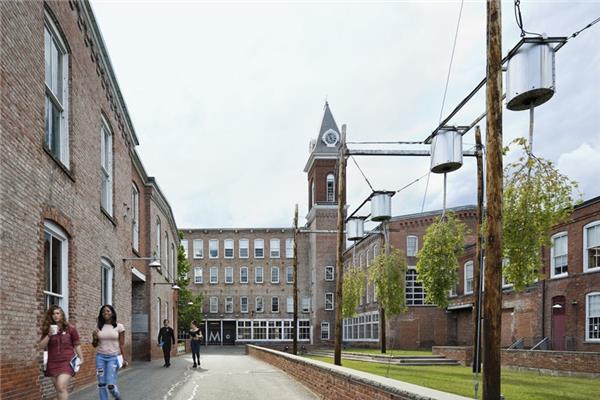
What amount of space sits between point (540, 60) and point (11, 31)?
23.3 ft

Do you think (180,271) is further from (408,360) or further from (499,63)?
(499,63)

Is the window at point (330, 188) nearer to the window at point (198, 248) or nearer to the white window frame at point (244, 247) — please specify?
the white window frame at point (244, 247)

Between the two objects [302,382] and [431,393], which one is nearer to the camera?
[431,393]

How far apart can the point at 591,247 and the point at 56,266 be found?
820 inches

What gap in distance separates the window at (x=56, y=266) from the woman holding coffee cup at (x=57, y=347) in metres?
2.24

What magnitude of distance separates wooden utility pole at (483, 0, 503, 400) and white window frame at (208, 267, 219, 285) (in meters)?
65.0

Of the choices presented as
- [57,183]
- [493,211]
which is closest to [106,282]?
[57,183]

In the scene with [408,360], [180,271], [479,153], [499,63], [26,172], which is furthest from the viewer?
[180,271]

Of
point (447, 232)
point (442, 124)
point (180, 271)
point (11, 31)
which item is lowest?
point (180, 271)

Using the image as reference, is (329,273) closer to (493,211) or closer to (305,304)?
(305,304)

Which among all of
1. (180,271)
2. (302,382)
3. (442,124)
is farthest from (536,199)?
(180,271)

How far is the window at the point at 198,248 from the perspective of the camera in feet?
236

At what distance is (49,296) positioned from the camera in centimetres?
1123

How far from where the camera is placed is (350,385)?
359 inches
